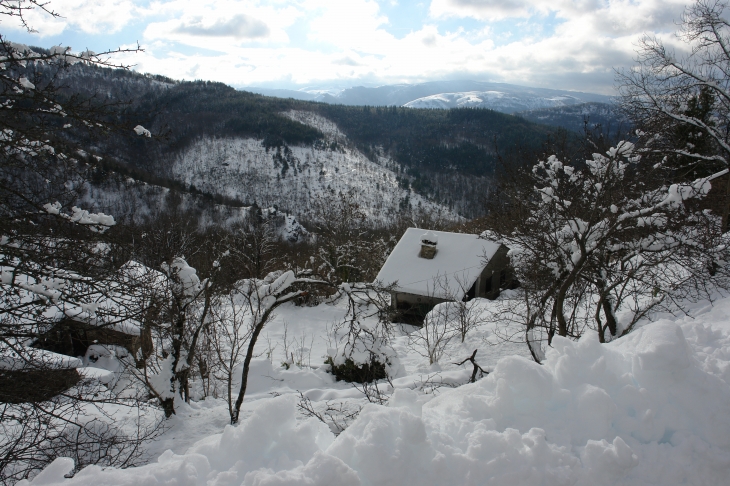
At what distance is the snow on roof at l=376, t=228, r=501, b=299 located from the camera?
23547 millimetres

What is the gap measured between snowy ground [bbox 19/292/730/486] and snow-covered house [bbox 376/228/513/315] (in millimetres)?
18339

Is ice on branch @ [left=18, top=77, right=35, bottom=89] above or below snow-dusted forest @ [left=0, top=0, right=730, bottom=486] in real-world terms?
above

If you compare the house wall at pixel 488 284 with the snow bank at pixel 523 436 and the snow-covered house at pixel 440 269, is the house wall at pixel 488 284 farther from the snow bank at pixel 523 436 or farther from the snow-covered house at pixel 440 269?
the snow bank at pixel 523 436

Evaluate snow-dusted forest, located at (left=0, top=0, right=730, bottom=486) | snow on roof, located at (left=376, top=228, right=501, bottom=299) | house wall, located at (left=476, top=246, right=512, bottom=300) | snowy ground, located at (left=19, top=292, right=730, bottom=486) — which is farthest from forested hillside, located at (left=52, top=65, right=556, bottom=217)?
snowy ground, located at (left=19, top=292, right=730, bottom=486)

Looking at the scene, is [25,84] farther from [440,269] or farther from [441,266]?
[441,266]

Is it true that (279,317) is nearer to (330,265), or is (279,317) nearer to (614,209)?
(330,265)

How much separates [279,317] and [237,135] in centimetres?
15112

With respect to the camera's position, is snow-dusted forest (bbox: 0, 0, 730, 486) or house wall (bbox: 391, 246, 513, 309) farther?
house wall (bbox: 391, 246, 513, 309)

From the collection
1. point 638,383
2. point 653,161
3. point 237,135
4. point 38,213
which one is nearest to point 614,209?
point 638,383

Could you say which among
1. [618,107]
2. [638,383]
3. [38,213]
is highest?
[618,107]

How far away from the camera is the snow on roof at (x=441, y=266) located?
2355cm

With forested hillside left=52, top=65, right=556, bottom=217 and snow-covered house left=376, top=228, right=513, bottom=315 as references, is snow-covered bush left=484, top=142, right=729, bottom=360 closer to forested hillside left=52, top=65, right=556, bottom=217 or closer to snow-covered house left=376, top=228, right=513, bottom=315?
snow-covered house left=376, top=228, right=513, bottom=315

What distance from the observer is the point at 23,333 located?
233 inches

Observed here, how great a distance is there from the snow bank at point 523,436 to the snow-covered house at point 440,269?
18381 millimetres
